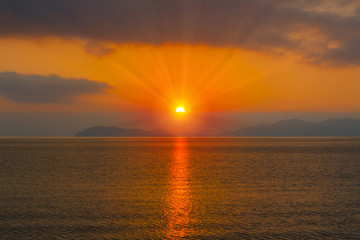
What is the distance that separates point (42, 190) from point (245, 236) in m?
30.6

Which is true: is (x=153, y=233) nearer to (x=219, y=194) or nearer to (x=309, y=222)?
(x=309, y=222)

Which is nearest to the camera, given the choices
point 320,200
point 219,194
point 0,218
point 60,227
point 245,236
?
point 245,236

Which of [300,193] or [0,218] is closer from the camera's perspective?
[0,218]

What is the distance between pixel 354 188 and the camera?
4800 centimetres

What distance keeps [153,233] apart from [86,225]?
19.2ft

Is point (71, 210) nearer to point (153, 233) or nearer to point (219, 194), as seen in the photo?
point (153, 233)

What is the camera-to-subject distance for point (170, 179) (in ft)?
195

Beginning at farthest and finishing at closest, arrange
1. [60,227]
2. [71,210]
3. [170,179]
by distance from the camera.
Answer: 1. [170,179]
2. [71,210]
3. [60,227]

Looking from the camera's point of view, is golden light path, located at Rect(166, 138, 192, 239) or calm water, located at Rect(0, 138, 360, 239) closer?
calm water, located at Rect(0, 138, 360, 239)

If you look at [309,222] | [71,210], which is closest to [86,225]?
[71,210]

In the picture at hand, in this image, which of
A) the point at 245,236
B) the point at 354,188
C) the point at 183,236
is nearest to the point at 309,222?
the point at 245,236

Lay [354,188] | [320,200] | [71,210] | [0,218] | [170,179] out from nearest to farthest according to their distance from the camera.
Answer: [0,218], [71,210], [320,200], [354,188], [170,179]

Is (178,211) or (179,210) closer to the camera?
(178,211)

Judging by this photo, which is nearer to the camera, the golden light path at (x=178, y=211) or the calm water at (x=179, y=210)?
the calm water at (x=179, y=210)
